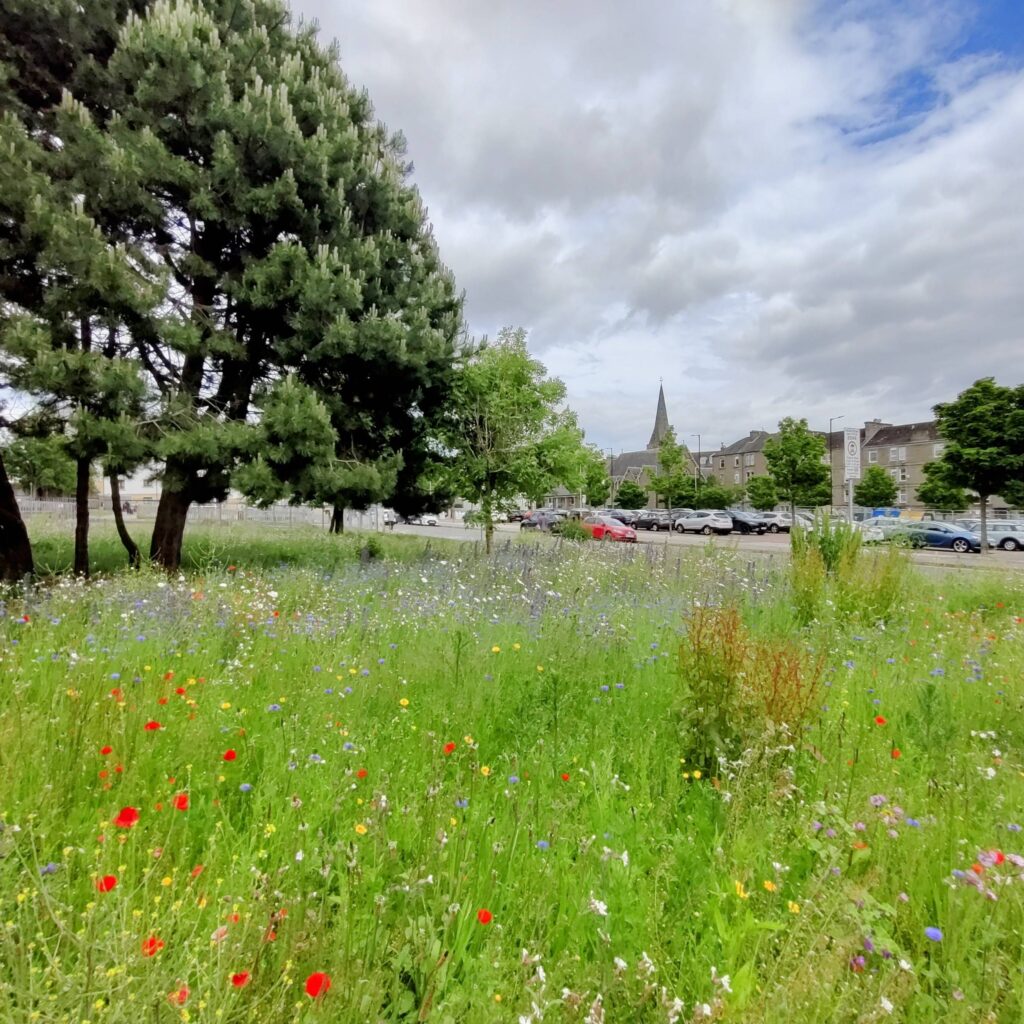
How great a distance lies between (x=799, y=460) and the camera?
32.2 metres

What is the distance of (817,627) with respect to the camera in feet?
16.9

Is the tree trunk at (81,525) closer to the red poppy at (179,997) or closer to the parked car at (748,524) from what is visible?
the red poppy at (179,997)

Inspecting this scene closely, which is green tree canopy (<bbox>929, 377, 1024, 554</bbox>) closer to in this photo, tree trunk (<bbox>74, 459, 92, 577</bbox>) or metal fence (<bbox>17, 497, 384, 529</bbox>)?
metal fence (<bbox>17, 497, 384, 529</bbox>)

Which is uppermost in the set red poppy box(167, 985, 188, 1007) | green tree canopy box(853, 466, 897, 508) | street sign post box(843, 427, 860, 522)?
green tree canopy box(853, 466, 897, 508)

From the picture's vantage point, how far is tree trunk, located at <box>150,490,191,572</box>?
848 cm

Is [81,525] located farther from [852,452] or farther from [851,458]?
[852,452]

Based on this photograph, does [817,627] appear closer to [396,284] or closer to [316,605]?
[316,605]

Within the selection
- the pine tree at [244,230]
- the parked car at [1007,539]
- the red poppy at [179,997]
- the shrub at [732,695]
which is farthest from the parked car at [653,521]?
the red poppy at [179,997]

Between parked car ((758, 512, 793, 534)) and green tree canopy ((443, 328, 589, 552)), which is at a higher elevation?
green tree canopy ((443, 328, 589, 552))

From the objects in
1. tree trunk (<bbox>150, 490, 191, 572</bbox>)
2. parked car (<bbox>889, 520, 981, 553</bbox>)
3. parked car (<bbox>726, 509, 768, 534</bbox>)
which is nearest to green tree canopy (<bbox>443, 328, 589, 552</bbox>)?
tree trunk (<bbox>150, 490, 191, 572</bbox>)

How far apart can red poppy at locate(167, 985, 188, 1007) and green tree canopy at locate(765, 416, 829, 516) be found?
35.0 metres

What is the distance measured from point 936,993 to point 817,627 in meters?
3.98

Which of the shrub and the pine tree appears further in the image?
the pine tree

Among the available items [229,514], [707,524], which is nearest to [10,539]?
[229,514]
